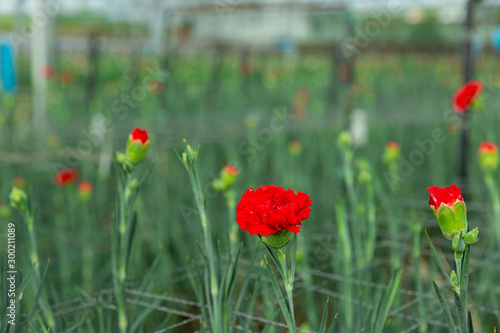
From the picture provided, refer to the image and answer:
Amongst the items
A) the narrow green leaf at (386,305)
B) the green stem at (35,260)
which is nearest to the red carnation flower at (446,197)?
the narrow green leaf at (386,305)

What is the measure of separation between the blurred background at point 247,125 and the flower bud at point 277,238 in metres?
0.47

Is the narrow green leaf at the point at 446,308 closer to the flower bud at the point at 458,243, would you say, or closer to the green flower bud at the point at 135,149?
the flower bud at the point at 458,243

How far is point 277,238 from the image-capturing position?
0.66 metres

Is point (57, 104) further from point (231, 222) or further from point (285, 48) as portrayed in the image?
point (231, 222)

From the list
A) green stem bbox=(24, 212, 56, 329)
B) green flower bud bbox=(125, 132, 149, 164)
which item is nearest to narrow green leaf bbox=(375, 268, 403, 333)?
green flower bud bbox=(125, 132, 149, 164)

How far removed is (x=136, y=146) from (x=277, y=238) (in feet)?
1.08

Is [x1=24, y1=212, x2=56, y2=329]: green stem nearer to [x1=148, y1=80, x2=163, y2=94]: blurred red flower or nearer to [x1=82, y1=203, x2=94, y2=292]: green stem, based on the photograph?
[x1=82, y1=203, x2=94, y2=292]: green stem

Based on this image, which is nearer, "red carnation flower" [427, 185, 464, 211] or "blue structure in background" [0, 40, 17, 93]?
"red carnation flower" [427, 185, 464, 211]

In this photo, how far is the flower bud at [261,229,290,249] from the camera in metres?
0.66

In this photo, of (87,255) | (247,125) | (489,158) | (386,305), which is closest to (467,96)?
(489,158)

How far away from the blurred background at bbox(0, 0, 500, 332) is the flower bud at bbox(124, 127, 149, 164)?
241mm

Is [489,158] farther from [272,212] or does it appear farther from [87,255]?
[87,255]

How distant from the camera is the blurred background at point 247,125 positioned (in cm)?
188

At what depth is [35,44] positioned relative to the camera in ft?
10.5
